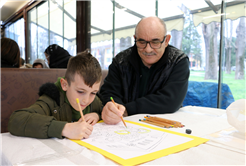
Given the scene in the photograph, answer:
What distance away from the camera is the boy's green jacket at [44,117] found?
0.72 meters

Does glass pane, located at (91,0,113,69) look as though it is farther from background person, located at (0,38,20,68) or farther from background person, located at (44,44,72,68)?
background person, located at (0,38,20,68)

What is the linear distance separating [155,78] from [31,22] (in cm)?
796

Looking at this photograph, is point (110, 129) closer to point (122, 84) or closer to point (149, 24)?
point (122, 84)

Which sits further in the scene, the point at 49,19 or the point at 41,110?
the point at 49,19

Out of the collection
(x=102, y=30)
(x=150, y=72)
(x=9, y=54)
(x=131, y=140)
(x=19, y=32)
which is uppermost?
(x=19, y=32)

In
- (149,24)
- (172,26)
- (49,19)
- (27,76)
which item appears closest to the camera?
(149,24)

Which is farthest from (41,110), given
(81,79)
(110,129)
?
(110,129)

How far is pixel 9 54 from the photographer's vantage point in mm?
2336

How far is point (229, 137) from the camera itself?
75 cm

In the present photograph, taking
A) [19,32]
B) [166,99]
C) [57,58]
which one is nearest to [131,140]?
[166,99]

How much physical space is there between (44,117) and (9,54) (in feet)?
6.30

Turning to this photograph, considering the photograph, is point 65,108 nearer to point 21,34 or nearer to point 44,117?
point 44,117

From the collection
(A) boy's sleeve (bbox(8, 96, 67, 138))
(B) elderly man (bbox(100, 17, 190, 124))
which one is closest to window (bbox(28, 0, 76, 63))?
(B) elderly man (bbox(100, 17, 190, 124))

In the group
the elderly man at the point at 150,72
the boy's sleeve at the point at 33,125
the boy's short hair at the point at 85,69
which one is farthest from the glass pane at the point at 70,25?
the boy's sleeve at the point at 33,125
